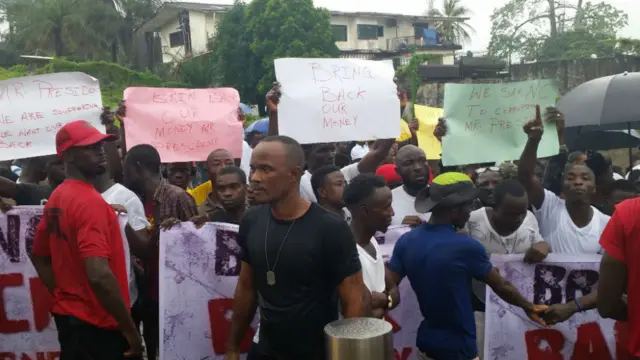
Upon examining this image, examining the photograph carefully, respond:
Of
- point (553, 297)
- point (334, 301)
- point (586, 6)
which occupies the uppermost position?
point (586, 6)

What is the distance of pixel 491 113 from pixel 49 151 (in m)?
3.49

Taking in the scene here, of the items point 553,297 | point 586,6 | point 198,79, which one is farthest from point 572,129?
point 586,6

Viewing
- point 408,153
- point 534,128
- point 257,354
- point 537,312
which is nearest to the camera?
point 257,354

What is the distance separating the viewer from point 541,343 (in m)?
4.44

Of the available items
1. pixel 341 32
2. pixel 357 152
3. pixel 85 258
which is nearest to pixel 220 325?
pixel 85 258

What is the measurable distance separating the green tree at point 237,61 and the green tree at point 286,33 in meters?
0.45

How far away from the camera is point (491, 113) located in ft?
18.1

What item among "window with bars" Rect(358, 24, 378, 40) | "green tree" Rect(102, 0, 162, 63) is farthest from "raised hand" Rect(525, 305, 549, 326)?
"window with bars" Rect(358, 24, 378, 40)

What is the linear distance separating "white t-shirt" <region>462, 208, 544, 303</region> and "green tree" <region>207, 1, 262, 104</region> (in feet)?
110

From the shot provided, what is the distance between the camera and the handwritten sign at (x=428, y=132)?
7.86m

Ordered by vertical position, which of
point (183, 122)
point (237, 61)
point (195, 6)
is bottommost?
point (183, 122)

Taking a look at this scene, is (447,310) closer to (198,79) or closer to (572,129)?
(572,129)

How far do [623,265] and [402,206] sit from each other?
2237 millimetres

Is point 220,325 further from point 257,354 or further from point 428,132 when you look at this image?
point 428,132
